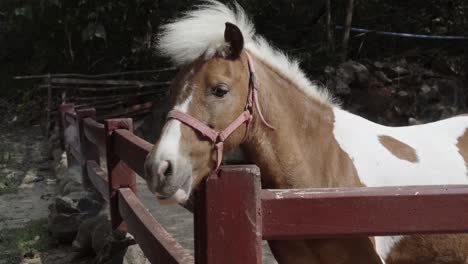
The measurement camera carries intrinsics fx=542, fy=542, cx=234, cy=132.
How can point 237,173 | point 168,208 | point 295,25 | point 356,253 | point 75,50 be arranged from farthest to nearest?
1. point 75,50
2. point 295,25
3. point 168,208
4. point 356,253
5. point 237,173

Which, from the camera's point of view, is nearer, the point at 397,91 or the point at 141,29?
the point at 397,91

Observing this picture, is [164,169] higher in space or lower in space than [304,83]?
lower

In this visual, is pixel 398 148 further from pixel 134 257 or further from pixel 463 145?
pixel 134 257

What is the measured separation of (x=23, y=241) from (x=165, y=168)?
403 centimetres

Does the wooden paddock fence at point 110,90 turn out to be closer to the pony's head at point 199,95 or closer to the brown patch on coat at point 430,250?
the pony's head at point 199,95

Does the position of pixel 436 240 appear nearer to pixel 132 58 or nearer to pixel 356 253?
pixel 356 253

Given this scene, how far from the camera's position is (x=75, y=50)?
1577cm

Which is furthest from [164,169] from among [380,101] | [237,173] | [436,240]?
[380,101]

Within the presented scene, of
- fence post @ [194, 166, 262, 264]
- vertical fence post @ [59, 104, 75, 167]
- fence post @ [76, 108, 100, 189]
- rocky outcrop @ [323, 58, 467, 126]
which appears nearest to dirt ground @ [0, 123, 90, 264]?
vertical fence post @ [59, 104, 75, 167]

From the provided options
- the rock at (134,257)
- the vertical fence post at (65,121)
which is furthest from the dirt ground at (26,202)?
the rock at (134,257)

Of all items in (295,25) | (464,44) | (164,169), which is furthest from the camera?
(295,25)

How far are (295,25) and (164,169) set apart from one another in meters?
11.6

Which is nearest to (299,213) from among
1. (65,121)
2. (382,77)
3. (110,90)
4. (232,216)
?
(232,216)

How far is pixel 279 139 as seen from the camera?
261cm
